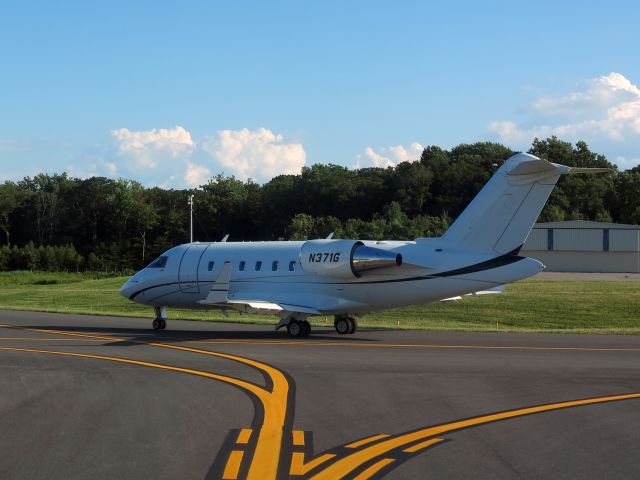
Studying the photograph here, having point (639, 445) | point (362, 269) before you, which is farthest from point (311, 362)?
point (639, 445)

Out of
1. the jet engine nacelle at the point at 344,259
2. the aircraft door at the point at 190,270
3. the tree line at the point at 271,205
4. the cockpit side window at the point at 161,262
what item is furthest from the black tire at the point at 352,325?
the tree line at the point at 271,205

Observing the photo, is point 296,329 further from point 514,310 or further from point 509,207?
point 514,310

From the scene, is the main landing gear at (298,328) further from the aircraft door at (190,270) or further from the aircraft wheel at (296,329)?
the aircraft door at (190,270)

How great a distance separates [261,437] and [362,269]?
49.4 feet

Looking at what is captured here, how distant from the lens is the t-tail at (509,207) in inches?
912

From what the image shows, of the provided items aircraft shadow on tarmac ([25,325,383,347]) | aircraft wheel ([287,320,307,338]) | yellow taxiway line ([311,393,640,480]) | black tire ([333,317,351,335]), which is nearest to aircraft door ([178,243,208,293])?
aircraft shadow on tarmac ([25,325,383,347])

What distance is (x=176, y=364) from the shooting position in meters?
18.5

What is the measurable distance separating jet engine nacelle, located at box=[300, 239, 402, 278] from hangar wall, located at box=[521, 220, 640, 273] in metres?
51.9

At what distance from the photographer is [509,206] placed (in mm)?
23578

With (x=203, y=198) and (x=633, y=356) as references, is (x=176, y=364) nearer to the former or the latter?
(x=633, y=356)

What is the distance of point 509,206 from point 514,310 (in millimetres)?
18843

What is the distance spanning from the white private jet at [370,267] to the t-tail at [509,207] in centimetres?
3

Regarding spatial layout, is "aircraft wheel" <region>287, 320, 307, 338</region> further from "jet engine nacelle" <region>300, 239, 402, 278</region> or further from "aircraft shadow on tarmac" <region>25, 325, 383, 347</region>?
"jet engine nacelle" <region>300, 239, 402, 278</region>

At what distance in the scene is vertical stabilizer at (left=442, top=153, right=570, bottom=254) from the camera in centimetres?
2317
